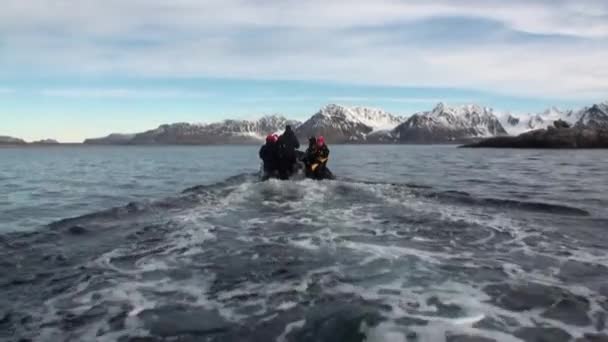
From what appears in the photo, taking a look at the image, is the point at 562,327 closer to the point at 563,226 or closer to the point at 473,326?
the point at 473,326

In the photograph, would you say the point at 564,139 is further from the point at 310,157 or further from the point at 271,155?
the point at 271,155

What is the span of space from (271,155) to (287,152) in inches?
37.3

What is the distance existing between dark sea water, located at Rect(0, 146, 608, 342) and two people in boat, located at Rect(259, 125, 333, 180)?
7.21 m

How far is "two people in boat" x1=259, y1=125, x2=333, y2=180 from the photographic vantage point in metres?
26.3

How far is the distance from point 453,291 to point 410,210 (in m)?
9.09

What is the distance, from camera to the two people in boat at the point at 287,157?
26.3 metres

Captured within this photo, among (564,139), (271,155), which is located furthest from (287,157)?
(564,139)

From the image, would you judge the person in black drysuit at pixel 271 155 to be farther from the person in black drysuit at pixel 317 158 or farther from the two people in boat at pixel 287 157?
the person in black drysuit at pixel 317 158

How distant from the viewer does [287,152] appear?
86.3ft

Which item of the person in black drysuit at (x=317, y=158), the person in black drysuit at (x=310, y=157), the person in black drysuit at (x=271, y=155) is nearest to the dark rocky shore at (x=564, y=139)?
the person in black drysuit at (x=317, y=158)

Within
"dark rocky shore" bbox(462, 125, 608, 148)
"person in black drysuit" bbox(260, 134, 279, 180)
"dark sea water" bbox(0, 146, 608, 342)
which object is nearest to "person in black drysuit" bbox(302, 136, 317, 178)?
"person in black drysuit" bbox(260, 134, 279, 180)

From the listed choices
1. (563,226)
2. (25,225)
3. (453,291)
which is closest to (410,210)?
(563,226)

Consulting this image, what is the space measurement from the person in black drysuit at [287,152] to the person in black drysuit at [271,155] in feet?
0.77

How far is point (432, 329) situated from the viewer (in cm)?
714
